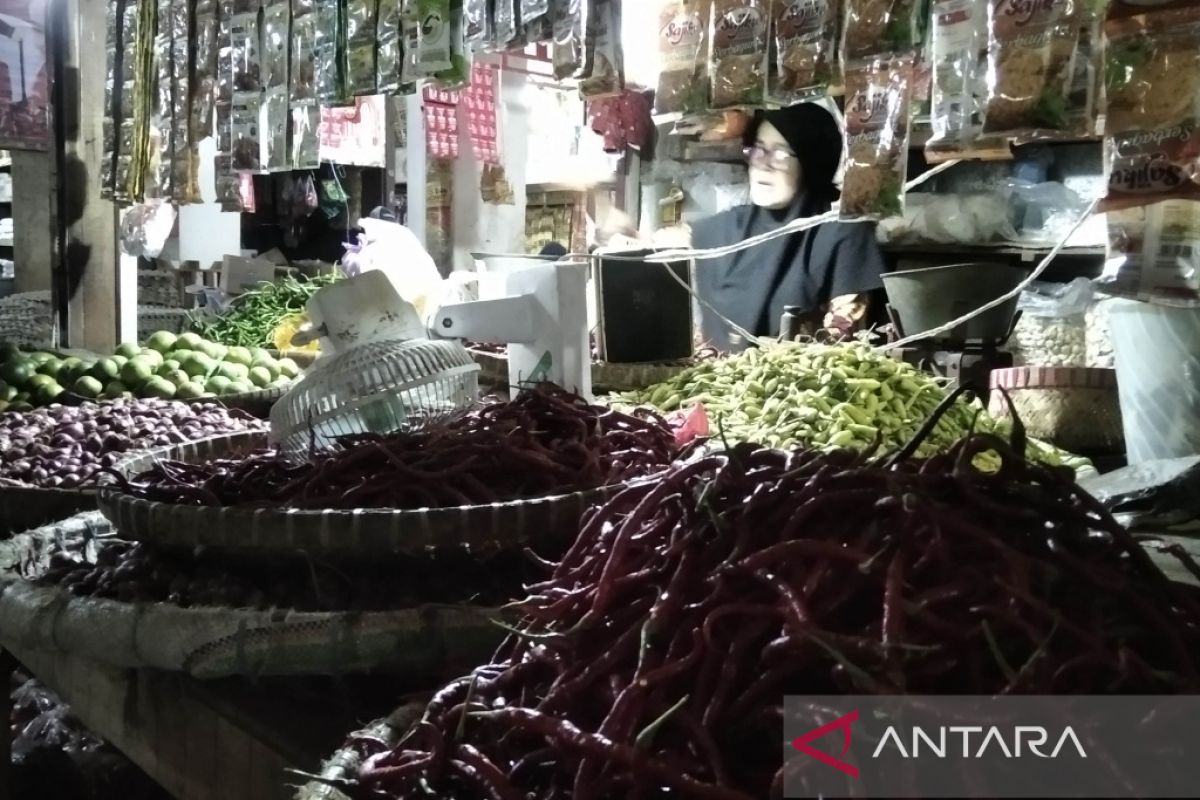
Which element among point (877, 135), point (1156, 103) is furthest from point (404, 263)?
point (1156, 103)

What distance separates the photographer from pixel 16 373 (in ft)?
11.7

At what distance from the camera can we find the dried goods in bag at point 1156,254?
5.72 feet

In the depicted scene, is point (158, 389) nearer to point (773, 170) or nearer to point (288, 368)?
point (288, 368)

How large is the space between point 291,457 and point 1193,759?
5.39 feet

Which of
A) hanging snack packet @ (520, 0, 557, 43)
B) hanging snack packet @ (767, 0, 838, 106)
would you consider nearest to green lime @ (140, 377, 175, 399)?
hanging snack packet @ (520, 0, 557, 43)

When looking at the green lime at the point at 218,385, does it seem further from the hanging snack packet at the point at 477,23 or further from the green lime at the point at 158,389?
the hanging snack packet at the point at 477,23

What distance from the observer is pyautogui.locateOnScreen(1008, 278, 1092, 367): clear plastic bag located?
13.1ft

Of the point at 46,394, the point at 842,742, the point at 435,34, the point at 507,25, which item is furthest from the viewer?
the point at 46,394

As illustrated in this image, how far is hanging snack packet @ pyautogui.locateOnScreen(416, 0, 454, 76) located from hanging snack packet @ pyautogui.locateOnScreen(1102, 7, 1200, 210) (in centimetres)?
164

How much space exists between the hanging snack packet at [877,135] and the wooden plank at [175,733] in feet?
4.59

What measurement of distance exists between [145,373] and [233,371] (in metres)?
0.32

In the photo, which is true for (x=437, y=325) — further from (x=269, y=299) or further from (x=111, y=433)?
(x=269, y=299)

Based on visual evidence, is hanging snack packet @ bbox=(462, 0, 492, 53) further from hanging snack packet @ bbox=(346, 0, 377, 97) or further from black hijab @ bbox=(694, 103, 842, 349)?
black hijab @ bbox=(694, 103, 842, 349)

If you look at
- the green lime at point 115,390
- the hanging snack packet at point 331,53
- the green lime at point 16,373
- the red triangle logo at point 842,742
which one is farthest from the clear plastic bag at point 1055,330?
the green lime at point 16,373
